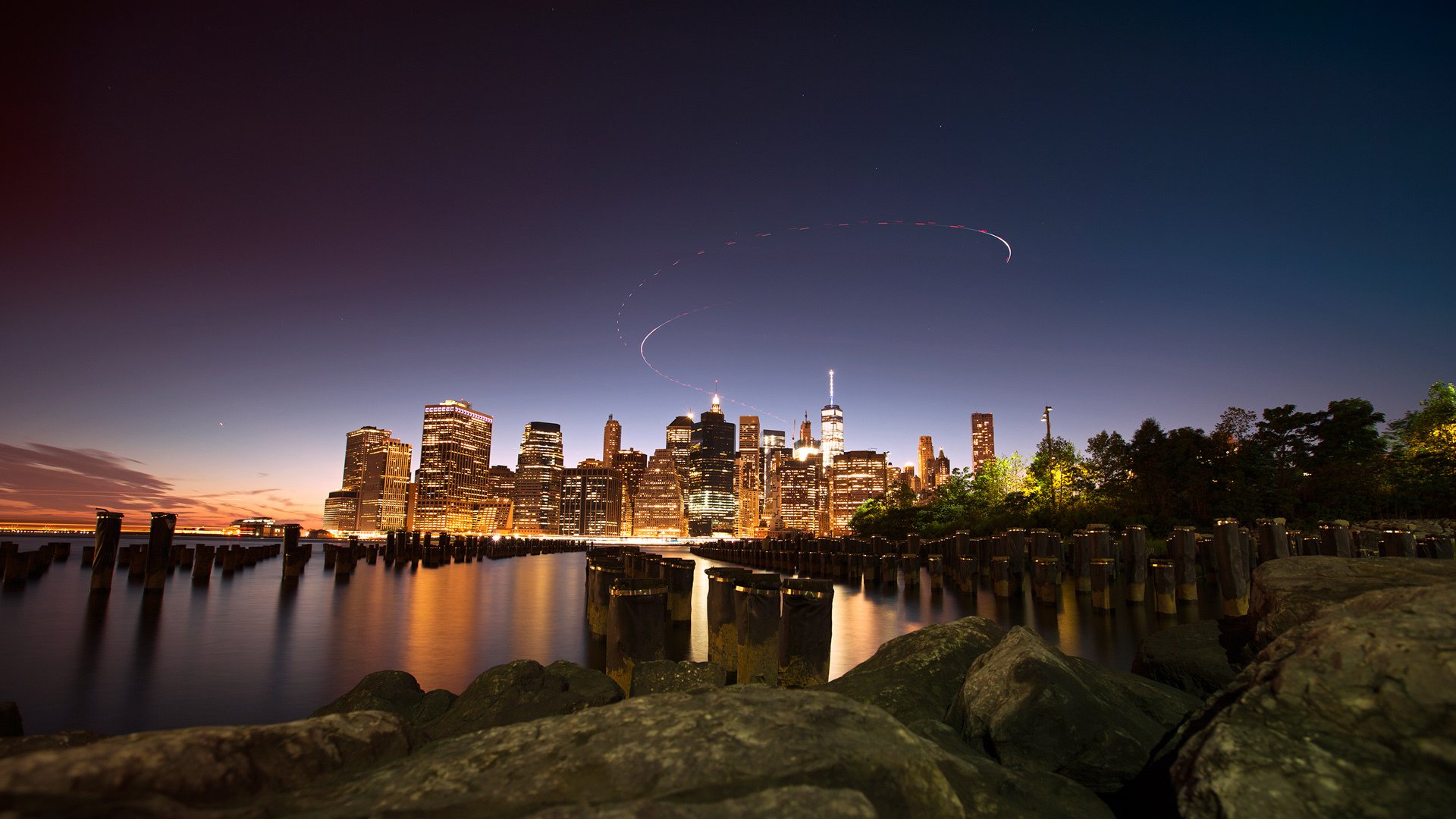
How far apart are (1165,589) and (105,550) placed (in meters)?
36.7

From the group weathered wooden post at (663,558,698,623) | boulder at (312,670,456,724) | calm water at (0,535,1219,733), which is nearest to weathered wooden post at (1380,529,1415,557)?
calm water at (0,535,1219,733)

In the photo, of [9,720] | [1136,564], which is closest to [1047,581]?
[1136,564]

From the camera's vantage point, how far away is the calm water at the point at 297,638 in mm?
11445

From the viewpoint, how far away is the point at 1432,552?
19.0 meters

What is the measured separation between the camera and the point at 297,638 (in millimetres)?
17406

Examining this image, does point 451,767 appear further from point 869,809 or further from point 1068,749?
point 1068,749

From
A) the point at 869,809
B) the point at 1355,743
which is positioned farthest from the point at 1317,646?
the point at 869,809

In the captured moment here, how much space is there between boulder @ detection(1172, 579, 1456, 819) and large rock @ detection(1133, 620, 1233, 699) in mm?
3759

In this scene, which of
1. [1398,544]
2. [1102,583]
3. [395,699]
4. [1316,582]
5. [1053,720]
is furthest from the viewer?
[1102,583]

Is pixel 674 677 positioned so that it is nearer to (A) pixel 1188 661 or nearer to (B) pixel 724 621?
(B) pixel 724 621

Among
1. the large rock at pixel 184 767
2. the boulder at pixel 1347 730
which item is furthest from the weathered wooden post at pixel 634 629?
the boulder at pixel 1347 730

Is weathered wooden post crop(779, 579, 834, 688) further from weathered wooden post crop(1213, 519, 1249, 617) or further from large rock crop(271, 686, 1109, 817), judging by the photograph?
weathered wooden post crop(1213, 519, 1249, 617)

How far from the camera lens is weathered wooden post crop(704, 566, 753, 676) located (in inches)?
434

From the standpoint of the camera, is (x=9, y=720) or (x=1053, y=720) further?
(x=9, y=720)
